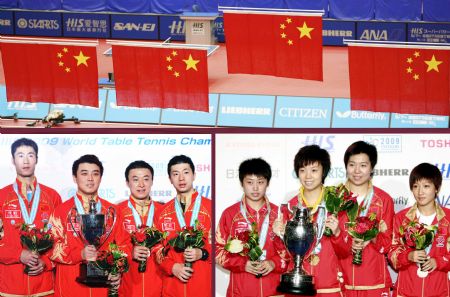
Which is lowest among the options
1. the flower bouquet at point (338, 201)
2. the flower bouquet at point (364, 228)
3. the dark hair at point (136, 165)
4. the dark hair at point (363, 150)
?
the flower bouquet at point (364, 228)

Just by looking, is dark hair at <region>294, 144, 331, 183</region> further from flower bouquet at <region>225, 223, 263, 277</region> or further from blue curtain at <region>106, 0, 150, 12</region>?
blue curtain at <region>106, 0, 150, 12</region>

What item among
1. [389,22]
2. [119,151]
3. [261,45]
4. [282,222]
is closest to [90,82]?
[261,45]

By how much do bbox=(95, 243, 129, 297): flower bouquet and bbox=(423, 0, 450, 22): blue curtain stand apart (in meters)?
21.3

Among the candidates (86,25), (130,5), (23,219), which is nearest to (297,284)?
(23,219)

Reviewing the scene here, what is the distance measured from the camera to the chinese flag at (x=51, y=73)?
9102mm

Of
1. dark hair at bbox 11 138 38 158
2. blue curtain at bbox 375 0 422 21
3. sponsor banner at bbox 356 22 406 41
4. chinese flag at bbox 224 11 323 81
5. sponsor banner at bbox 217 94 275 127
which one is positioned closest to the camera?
dark hair at bbox 11 138 38 158

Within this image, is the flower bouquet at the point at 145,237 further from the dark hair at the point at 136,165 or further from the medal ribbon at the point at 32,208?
the medal ribbon at the point at 32,208

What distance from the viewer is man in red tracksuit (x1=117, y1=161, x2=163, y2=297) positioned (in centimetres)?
689

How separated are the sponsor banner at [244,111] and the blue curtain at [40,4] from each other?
14.9 meters

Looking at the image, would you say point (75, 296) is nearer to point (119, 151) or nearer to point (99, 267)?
point (99, 267)

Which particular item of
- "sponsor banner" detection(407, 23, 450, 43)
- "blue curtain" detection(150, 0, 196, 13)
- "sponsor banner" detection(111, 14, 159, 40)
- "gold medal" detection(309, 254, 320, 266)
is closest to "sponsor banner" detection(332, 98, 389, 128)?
"gold medal" detection(309, 254, 320, 266)

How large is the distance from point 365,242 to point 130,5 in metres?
22.2

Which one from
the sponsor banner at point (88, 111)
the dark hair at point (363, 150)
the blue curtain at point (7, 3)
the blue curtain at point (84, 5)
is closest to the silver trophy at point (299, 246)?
the dark hair at point (363, 150)

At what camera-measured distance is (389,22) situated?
26234 millimetres
